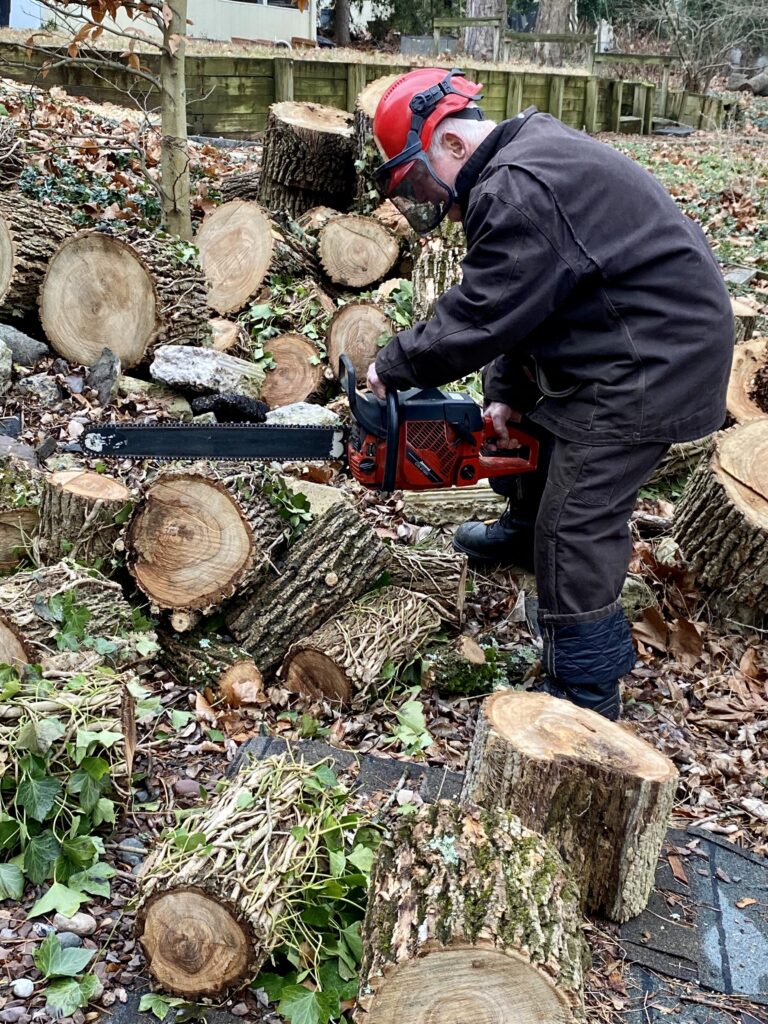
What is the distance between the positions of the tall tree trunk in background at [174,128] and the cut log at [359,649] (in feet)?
13.9

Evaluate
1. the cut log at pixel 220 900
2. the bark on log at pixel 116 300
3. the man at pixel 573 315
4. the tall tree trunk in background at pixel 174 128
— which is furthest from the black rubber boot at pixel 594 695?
the tall tree trunk in background at pixel 174 128

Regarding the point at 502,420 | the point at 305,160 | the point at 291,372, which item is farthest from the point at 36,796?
the point at 305,160

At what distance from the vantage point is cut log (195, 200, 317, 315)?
6.48 meters

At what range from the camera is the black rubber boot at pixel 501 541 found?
4.20 metres

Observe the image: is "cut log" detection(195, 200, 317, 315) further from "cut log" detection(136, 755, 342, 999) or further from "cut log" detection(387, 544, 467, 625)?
"cut log" detection(136, 755, 342, 999)

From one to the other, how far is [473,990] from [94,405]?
4266 mm

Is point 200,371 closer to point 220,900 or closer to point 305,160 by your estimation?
point 305,160

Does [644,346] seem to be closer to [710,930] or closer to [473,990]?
[710,930]

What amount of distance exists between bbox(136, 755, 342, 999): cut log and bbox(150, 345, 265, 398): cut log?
3330 millimetres

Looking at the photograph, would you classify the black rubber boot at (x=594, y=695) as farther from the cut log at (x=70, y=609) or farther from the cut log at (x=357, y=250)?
the cut log at (x=357, y=250)

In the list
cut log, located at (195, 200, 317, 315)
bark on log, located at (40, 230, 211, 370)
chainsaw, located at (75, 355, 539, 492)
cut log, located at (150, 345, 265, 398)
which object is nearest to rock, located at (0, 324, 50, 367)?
bark on log, located at (40, 230, 211, 370)

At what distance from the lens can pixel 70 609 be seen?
340 cm

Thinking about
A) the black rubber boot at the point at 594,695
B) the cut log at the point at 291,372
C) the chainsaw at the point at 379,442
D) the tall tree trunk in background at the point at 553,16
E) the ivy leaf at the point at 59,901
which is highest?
the tall tree trunk in background at the point at 553,16

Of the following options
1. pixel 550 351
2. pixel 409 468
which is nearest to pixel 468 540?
pixel 409 468
